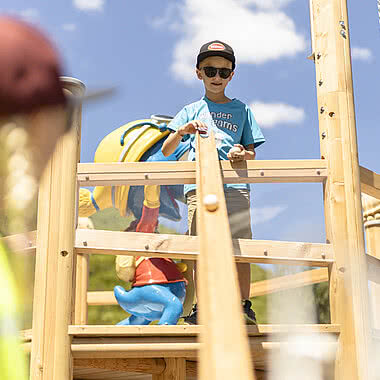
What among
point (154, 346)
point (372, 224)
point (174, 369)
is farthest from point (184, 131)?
point (372, 224)

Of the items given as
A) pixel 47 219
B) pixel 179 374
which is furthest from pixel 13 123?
pixel 179 374

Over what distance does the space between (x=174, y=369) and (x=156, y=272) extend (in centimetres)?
105

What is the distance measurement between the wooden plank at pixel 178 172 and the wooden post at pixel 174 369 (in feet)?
3.36

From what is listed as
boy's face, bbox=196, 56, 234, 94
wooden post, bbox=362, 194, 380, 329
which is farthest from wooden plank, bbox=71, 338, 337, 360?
wooden post, bbox=362, 194, 380, 329

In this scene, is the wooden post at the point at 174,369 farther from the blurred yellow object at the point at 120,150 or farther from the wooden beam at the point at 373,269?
the blurred yellow object at the point at 120,150

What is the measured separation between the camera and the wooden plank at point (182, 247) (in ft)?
9.50

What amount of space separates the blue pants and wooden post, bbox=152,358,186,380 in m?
0.65

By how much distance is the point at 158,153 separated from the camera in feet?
15.4

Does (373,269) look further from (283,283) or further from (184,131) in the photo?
(184,131)

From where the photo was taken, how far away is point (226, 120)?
3613 millimetres

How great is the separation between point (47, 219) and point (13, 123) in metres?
2.44

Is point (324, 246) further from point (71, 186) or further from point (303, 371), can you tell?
point (71, 186)

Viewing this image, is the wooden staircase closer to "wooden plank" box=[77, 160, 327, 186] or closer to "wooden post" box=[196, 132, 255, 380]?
"wooden plank" box=[77, 160, 327, 186]

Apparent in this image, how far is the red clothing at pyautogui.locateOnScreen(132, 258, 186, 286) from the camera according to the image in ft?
14.0
